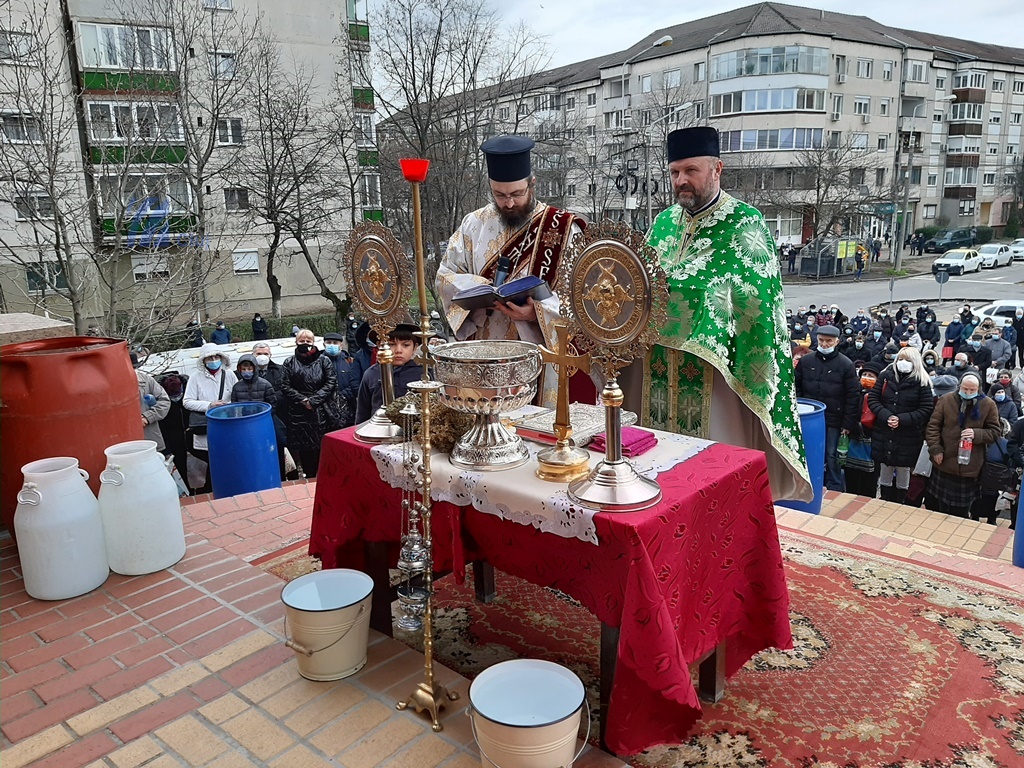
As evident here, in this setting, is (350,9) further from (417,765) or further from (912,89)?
(912,89)

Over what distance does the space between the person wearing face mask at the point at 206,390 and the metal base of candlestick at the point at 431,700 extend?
551 cm

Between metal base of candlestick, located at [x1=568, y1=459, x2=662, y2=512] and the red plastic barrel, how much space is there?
2.80 m

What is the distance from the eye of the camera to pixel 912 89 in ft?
152

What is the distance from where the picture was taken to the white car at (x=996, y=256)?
39156 mm

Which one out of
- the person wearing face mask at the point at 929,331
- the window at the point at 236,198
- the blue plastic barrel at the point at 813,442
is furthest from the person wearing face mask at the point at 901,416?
the window at the point at 236,198

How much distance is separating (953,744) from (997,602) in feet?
4.76

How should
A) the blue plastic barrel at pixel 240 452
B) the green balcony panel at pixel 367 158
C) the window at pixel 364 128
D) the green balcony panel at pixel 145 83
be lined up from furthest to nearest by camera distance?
the green balcony panel at pixel 367 158, the window at pixel 364 128, the green balcony panel at pixel 145 83, the blue plastic barrel at pixel 240 452

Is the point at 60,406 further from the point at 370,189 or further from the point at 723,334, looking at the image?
the point at 370,189

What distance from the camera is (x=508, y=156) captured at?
3.81 meters

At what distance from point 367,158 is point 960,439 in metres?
16.0

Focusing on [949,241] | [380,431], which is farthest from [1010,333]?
[949,241]

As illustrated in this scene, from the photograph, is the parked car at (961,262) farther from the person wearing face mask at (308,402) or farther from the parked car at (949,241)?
the person wearing face mask at (308,402)

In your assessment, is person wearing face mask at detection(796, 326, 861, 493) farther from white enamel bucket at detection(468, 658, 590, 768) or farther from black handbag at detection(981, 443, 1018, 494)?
white enamel bucket at detection(468, 658, 590, 768)

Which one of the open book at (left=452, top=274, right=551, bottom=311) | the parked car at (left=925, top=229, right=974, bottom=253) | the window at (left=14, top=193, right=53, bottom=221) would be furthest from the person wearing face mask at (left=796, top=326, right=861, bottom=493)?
the parked car at (left=925, top=229, right=974, bottom=253)
